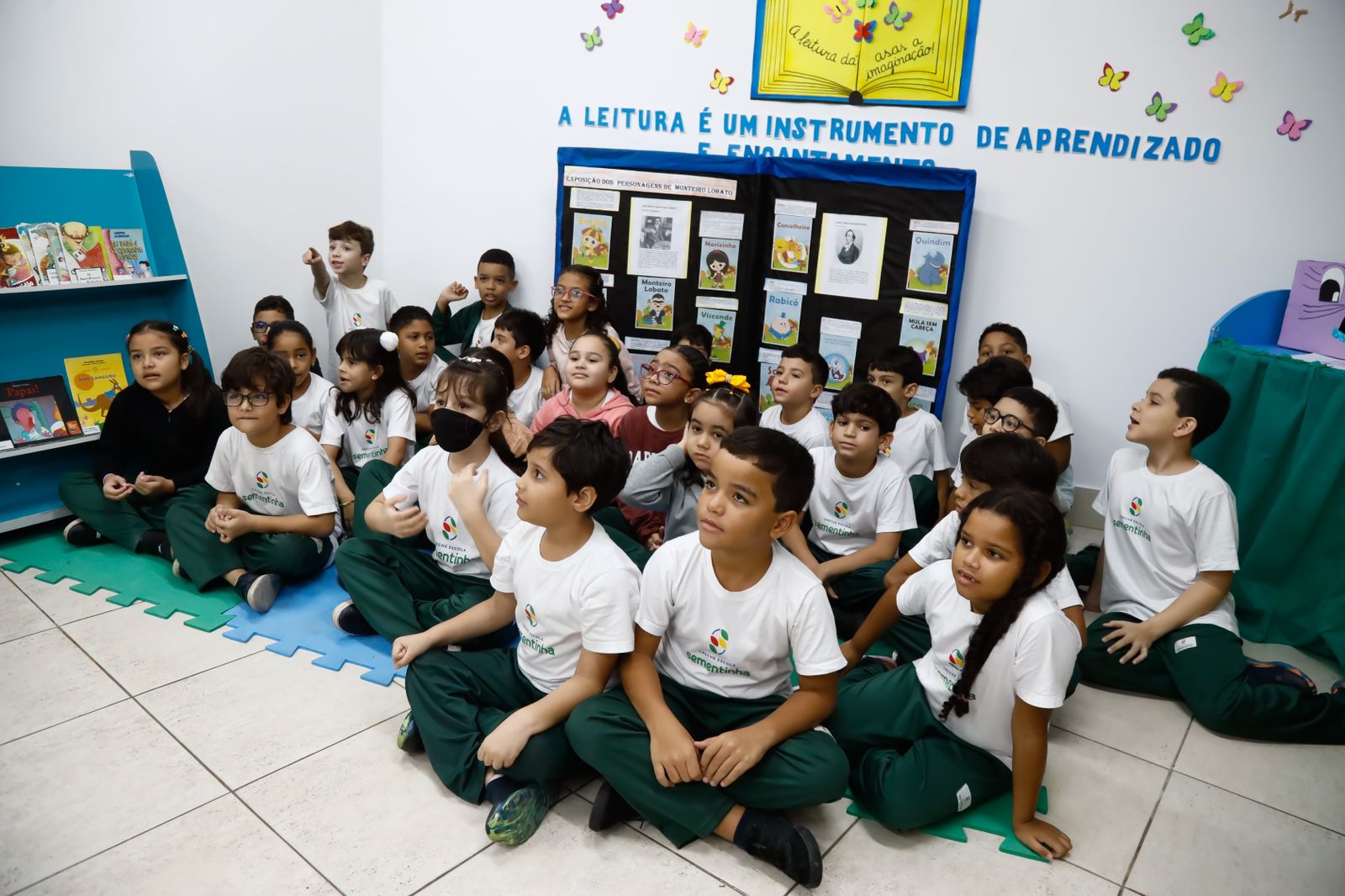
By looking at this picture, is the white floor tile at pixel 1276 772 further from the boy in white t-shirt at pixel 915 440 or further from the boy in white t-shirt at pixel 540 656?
the boy in white t-shirt at pixel 540 656

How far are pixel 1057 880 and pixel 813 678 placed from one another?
0.63 metres

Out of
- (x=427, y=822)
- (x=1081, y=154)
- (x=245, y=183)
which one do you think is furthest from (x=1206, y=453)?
(x=245, y=183)

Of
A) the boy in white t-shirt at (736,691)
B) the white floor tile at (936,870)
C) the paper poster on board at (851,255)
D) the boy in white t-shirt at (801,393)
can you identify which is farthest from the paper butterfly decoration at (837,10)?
the white floor tile at (936,870)

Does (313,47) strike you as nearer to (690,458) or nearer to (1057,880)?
(690,458)

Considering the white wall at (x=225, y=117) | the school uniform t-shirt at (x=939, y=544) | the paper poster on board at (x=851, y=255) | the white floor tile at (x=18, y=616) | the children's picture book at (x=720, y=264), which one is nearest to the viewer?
the school uniform t-shirt at (x=939, y=544)

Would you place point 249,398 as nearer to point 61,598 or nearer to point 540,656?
point 61,598

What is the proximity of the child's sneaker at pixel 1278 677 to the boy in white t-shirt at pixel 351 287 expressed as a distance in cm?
371

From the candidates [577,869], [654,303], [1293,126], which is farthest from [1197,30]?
[577,869]

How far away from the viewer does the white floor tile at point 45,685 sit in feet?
6.89

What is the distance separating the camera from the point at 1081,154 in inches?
137

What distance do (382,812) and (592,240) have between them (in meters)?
2.94

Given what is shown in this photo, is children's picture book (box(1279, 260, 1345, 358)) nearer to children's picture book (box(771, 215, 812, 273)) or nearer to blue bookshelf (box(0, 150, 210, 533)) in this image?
children's picture book (box(771, 215, 812, 273))

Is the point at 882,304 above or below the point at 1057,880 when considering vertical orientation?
above

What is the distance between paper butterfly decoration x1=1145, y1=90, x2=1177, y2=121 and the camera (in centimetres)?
334
